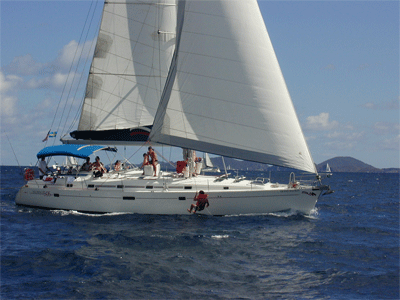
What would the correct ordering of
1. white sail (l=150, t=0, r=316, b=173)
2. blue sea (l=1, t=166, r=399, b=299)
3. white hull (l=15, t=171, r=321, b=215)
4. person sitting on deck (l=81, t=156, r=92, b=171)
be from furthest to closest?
1. person sitting on deck (l=81, t=156, r=92, b=171)
2. white hull (l=15, t=171, r=321, b=215)
3. white sail (l=150, t=0, r=316, b=173)
4. blue sea (l=1, t=166, r=399, b=299)

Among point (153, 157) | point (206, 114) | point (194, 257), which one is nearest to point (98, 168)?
point (153, 157)

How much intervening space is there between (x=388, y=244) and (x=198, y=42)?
11218 mm

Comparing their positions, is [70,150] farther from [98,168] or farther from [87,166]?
[98,168]

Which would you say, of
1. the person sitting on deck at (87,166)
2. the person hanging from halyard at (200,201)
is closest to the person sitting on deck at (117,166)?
the person sitting on deck at (87,166)

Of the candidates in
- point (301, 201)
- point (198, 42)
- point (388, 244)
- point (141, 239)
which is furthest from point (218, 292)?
point (198, 42)

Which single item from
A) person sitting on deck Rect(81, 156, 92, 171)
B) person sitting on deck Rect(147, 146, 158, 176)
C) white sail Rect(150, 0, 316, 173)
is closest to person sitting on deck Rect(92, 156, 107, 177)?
person sitting on deck Rect(81, 156, 92, 171)

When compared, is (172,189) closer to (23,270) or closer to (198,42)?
(198,42)

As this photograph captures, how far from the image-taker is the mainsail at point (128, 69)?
20.4 meters

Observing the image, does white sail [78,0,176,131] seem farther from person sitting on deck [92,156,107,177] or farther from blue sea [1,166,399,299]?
blue sea [1,166,399,299]

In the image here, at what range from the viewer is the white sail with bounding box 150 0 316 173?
1759 centimetres

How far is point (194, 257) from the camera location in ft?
40.9

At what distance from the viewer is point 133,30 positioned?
20500mm

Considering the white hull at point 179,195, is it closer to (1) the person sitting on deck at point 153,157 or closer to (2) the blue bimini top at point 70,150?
(1) the person sitting on deck at point 153,157

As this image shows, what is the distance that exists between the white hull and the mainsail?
2.77 m
